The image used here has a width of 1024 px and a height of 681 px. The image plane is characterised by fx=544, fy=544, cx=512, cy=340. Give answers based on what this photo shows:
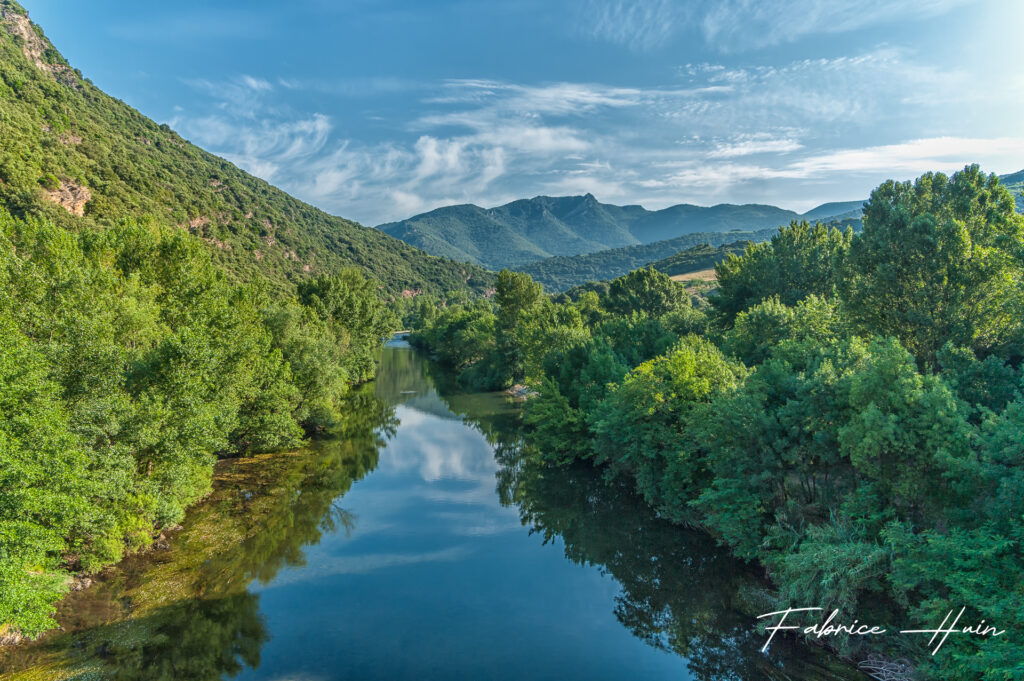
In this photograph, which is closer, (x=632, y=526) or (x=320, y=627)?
(x=320, y=627)

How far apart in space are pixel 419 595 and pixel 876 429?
18735 millimetres

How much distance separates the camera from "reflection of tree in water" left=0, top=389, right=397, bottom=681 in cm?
1805

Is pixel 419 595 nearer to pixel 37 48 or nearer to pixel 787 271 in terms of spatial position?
pixel 787 271

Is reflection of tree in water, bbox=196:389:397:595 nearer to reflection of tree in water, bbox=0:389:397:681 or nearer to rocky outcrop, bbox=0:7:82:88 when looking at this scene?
reflection of tree in water, bbox=0:389:397:681

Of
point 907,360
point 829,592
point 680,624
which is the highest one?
point 907,360

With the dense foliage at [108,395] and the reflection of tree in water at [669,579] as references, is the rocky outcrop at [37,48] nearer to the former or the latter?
the dense foliage at [108,395]

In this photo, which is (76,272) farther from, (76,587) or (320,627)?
(320,627)

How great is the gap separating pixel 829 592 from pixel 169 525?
2847 centimetres

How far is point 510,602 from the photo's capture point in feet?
76.2

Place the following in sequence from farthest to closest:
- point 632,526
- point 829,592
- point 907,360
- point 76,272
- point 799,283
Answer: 1. point 799,283
2. point 632,526
3. point 76,272
4. point 907,360
5. point 829,592

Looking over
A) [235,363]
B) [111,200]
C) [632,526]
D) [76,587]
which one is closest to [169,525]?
[76,587]
